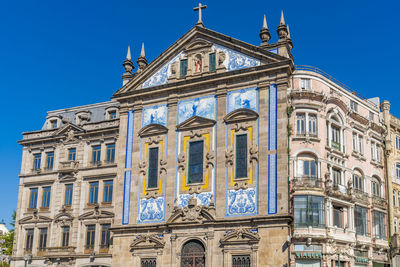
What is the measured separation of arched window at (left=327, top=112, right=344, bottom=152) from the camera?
43531mm

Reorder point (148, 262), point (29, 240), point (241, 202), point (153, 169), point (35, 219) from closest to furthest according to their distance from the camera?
point (241, 202), point (148, 262), point (153, 169), point (35, 219), point (29, 240)

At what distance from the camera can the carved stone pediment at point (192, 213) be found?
42.2 meters

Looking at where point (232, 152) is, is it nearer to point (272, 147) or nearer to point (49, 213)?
point (272, 147)

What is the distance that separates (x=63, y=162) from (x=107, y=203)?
648cm

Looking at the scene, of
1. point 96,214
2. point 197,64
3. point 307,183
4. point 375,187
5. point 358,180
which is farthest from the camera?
point 96,214

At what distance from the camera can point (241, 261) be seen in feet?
133

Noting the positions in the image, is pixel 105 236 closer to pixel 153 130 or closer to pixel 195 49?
pixel 153 130

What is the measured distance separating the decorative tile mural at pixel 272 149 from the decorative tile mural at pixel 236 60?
2.82 metres

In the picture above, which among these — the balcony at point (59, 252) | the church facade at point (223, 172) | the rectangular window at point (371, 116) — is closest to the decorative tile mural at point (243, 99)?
the church facade at point (223, 172)

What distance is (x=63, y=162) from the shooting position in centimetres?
5316

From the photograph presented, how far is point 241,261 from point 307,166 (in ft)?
27.6

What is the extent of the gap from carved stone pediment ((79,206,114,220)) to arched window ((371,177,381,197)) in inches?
887

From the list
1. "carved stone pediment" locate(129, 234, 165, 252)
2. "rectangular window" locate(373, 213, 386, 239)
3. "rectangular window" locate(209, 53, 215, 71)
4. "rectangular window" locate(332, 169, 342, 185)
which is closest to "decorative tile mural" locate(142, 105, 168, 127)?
"rectangular window" locate(209, 53, 215, 71)

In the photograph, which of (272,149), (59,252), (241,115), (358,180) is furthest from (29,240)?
(358,180)
